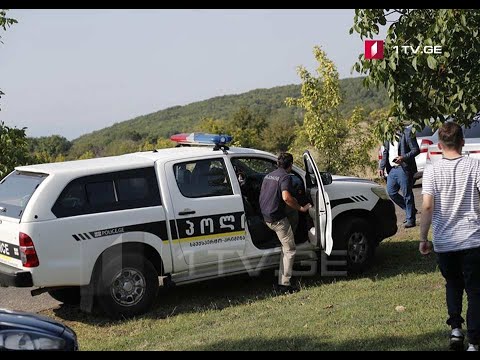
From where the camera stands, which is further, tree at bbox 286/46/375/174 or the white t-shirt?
tree at bbox 286/46/375/174

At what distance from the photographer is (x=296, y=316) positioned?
729 centimetres

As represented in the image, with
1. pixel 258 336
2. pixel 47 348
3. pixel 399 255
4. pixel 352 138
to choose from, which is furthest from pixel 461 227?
pixel 352 138

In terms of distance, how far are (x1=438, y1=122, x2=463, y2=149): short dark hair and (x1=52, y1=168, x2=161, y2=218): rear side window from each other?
3647 mm

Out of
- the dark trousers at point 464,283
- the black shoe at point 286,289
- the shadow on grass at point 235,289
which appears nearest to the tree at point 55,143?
the shadow on grass at point 235,289

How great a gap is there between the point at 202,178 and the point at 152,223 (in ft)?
2.91

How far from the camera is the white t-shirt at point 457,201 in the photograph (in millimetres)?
5555

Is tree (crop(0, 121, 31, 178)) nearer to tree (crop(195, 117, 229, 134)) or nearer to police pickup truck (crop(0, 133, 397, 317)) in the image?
police pickup truck (crop(0, 133, 397, 317))

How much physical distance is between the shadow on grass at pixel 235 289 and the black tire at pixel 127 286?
0.62ft

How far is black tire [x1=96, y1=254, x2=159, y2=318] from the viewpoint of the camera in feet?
25.7

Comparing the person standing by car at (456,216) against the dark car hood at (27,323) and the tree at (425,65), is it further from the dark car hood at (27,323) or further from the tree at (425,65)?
the dark car hood at (27,323)

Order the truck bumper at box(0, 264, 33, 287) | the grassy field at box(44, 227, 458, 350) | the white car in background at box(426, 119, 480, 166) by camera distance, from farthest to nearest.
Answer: the white car in background at box(426, 119, 480, 166)
the truck bumper at box(0, 264, 33, 287)
the grassy field at box(44, 227, 458, 350)

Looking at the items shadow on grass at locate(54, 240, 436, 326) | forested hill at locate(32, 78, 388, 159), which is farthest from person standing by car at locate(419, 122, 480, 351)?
forested hill at locate(32, 78, 388, 159)

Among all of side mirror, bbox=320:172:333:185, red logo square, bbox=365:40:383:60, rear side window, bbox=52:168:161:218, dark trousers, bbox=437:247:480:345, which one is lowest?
dark trousers, bbox=437:247:480:345

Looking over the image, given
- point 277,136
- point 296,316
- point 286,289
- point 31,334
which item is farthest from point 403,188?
point 277,136
